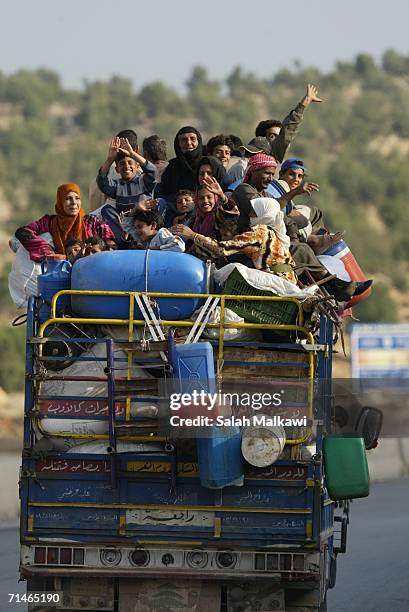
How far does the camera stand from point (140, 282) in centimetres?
1023

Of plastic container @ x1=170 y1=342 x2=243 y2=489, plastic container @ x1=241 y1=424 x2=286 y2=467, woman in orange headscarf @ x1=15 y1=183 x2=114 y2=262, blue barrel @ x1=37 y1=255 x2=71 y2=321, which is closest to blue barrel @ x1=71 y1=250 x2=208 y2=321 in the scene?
blue barrel @ x1=37 y1=255 x2=71 y2=321

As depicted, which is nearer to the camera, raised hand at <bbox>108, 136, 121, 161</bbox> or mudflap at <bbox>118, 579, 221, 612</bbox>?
mudflap at <bbox>118, 579, 221, 612</bbox>

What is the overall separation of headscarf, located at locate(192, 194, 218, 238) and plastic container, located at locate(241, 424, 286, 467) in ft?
8.84

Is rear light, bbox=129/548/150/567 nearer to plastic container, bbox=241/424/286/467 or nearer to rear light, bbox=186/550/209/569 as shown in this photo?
rear light, bbox=186/550/209/569

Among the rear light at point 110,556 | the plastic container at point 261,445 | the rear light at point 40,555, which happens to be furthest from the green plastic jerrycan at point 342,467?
the rear light at point 40,555

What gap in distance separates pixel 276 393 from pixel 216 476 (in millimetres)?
713

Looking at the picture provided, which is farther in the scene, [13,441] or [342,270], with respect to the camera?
[13,441]

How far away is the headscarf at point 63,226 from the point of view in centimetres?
1212

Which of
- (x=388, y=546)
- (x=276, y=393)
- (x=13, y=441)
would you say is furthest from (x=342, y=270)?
(x=13, y=441)

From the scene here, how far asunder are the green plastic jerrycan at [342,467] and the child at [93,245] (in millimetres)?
2656

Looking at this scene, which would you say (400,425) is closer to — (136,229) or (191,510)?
(136,229)

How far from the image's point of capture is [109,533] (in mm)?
9898

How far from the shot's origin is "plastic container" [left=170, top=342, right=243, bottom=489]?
9633 mm

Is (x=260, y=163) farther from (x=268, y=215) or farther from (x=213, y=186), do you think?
(x=268, y=215)
